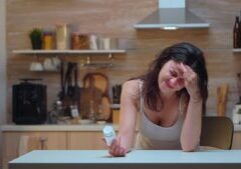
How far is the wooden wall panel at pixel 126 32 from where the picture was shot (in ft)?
13.9

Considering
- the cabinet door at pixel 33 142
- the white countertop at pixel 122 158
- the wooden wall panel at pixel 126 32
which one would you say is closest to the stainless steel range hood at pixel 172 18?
the wooden wall panel at pixel 126 32

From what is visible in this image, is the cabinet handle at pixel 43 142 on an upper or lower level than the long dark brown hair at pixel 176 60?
lower

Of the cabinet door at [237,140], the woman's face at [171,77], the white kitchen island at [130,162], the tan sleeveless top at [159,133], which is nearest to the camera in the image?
the white kitchen island at [130,162]

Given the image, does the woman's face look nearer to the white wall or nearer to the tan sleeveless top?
the tan sleeveless top

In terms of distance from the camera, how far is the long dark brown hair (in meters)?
1.70

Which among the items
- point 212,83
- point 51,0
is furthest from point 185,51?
point 51,0

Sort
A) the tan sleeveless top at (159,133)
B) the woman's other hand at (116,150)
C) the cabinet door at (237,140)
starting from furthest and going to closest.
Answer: the cabinet door at (237,140), the tan sleeveless top at (159,133), the woman's other hand at (116,150)

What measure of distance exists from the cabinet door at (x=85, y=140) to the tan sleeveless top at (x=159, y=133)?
1.91 m

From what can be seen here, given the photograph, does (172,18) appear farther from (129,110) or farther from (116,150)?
(116,150)

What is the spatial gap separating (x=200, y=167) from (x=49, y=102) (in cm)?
322

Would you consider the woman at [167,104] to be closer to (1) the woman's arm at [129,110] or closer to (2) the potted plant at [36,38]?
(1) the woman's arm at [129,110]

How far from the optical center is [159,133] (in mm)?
1869

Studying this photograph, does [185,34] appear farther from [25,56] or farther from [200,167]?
[200,167]

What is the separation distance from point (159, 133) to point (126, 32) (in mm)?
2531
